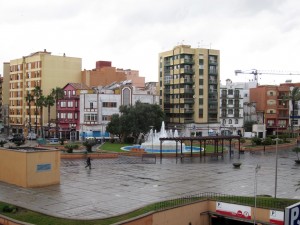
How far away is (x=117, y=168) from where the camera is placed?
45.6 m

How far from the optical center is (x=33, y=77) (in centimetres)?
10456

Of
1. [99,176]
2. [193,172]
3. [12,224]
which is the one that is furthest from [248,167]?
[12,224]

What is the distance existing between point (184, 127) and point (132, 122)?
2115 centimetres

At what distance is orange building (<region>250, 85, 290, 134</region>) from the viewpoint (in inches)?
4178

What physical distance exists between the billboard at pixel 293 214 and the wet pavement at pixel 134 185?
15.2 m

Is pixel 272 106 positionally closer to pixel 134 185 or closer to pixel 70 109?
pixel 70 109

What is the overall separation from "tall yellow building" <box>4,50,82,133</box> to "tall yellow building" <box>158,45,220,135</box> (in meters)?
24.9

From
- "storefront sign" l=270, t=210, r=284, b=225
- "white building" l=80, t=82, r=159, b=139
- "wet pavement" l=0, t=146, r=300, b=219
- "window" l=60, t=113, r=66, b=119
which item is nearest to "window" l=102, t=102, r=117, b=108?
"white building" l=80, t=82, r=159, b=139

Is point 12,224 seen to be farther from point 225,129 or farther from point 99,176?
point 225,129

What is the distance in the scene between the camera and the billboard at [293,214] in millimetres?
10727

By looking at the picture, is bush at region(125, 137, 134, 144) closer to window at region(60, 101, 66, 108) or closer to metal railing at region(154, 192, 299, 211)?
window at region(60, 101, 66, 108)

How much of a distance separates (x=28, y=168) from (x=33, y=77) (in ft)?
242

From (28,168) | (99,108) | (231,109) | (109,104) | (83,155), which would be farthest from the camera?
(231,109)

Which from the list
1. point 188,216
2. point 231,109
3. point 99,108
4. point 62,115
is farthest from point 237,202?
point 231,109
